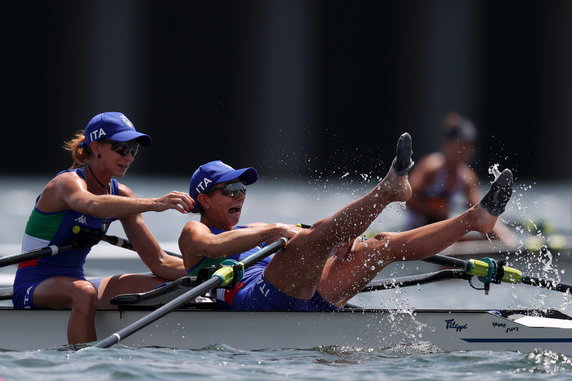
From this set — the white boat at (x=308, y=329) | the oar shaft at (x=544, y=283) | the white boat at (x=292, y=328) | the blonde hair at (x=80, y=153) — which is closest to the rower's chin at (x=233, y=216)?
the white boat at (x=292, y=328)

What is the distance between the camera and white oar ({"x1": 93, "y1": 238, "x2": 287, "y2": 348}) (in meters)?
7.01

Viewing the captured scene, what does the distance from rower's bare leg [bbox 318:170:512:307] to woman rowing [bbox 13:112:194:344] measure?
3.56ft

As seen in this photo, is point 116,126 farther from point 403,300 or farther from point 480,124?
→ point 480,124

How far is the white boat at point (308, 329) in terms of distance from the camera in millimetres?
7535

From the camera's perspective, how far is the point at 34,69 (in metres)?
36.1

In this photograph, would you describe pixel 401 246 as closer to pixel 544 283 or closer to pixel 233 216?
pixel 233 216

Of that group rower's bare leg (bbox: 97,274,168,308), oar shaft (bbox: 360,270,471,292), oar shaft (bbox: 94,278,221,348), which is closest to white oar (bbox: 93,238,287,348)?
oar shaft (bbox: 94,278,221,348)

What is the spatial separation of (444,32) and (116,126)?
2835 centimetres

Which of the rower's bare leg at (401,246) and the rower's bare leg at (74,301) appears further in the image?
the rower's bare leg at (74,301)

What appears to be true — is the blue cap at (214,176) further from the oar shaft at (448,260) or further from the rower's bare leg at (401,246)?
the oar shaft at (448,260)

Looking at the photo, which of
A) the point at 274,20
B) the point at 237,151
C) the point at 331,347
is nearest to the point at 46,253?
the point at 331,347

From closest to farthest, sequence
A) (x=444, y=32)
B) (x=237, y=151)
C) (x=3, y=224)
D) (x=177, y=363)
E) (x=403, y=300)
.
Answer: (x=177, y=363) → (x=403, y=300) → (x=3, y=224) → (x=444, y=32) → (x=237, y=151)

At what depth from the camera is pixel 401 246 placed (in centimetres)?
749

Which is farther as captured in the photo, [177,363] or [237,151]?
[237,151]
